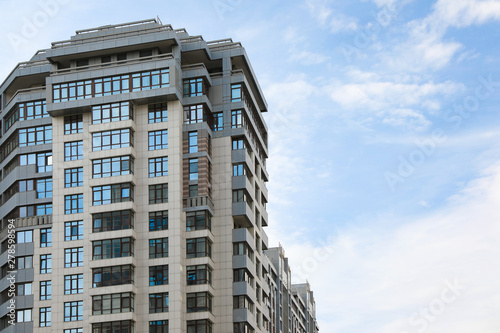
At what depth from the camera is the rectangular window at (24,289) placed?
312 feet

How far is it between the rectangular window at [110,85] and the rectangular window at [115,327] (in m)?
25.1

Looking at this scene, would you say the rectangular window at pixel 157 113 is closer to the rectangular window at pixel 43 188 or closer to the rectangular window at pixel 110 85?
the rectangular window at pixel 110 85

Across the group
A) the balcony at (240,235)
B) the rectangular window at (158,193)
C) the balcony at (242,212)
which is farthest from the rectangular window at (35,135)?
the balcony at (240,235)

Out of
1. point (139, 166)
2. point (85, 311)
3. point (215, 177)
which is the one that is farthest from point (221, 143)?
point (85, 311)

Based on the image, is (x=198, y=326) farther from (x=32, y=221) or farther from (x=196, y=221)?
(x=32, y=221)

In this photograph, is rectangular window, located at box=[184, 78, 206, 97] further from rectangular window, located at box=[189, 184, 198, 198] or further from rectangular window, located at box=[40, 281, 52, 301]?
rectangular window, located at box=[40, 281, 52, 301]

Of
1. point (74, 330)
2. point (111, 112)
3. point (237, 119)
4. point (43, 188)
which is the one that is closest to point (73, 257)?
point (74, 330)

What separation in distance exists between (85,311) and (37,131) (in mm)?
22907

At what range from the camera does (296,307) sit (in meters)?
172

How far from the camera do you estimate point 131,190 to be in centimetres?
9281

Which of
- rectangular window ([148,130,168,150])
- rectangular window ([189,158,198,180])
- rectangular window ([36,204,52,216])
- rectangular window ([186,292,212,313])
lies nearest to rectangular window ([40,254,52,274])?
rectangular window ([36,204,52,216])

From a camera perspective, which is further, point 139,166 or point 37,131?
point 37,131

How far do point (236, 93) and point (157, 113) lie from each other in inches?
393

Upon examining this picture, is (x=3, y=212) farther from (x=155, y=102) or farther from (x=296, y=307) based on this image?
(x=296, y=307)
